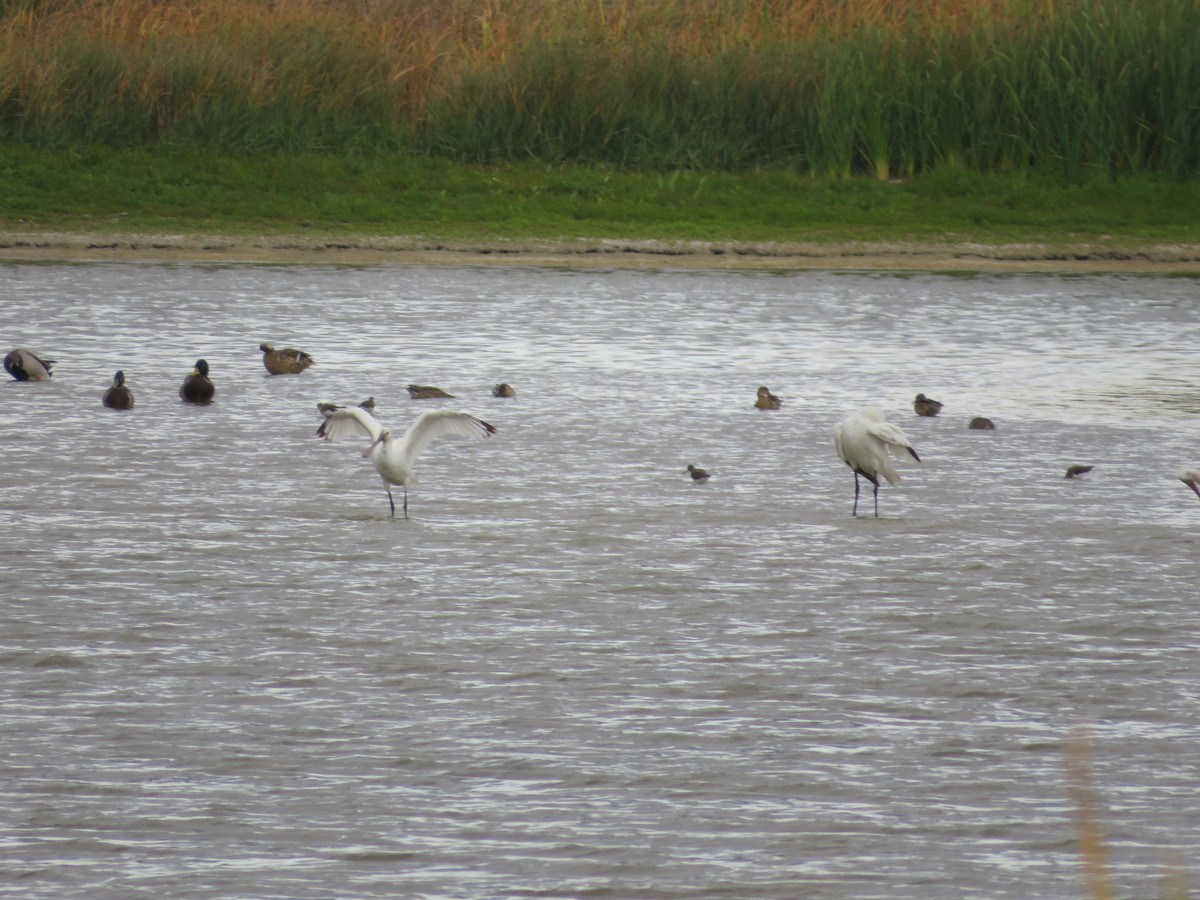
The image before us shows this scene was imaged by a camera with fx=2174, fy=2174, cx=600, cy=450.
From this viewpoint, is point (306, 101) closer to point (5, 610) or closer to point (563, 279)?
point (563, 279)

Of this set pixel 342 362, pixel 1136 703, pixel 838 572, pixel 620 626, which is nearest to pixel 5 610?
pixel 620 626

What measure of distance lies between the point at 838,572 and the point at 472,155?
1599 centimetres

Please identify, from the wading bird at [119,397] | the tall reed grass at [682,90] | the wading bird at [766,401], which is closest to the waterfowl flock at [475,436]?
the wading bird at [766,401]

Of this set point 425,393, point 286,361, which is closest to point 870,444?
point 425,393

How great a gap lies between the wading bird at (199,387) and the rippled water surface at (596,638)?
0.17 meters

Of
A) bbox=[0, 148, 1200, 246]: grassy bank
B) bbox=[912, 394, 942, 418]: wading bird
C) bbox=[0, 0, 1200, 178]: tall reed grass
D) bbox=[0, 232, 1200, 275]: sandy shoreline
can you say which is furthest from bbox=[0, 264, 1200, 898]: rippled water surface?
bbox=[0, 0, 1200, 178]: tall reed grass

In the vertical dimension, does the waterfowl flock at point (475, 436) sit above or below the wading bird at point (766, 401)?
above

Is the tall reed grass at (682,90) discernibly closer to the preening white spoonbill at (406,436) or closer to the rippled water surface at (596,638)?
the rippled water surface at (596,638)

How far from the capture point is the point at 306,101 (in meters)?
23.7

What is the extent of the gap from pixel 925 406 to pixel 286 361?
396 cm

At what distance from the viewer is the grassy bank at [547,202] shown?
2130 cm

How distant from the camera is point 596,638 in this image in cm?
685

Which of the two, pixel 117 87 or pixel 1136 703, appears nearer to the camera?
pixel 1136 703

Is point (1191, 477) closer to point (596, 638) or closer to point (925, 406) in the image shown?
point (925, 406)
